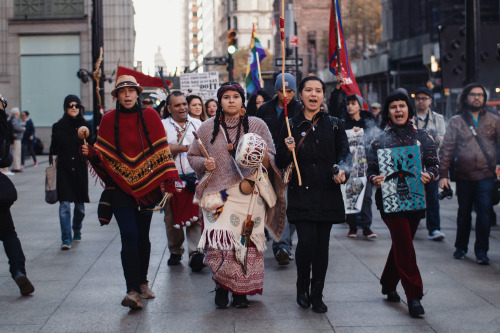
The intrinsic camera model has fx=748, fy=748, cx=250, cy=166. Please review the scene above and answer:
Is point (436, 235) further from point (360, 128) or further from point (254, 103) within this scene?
point (254, 103)

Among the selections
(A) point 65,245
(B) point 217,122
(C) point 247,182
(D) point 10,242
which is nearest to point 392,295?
(C) point 247,182

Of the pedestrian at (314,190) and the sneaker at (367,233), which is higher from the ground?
the pedestrian at (314,190)

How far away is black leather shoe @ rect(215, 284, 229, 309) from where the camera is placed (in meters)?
6.41

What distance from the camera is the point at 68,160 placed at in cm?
977

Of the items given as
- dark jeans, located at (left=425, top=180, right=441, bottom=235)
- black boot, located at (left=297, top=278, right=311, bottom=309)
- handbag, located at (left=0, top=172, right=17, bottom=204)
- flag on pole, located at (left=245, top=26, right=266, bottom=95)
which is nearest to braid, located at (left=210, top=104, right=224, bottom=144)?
black boot, located at (left=297, top=278, right=311, bottom=309)

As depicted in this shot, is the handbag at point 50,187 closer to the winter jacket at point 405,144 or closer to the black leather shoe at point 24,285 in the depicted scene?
the black leather shoe at point 24,285

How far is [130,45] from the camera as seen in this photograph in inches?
1342

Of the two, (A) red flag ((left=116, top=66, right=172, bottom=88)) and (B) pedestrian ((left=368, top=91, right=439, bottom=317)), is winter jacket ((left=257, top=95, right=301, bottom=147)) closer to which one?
(A) red flag ((left=116, top=66, right=172, bottom=88))

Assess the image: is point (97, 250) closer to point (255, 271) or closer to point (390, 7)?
point (255, 271)

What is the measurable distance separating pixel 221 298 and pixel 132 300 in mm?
757

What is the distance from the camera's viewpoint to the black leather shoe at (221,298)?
6410mm

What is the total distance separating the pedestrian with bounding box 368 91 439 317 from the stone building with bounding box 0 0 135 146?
91.8ft

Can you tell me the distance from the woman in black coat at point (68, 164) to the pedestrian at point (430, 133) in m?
4.50

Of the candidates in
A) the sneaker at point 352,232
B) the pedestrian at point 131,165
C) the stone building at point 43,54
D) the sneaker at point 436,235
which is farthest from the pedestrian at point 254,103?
the stone building at point 43,54
